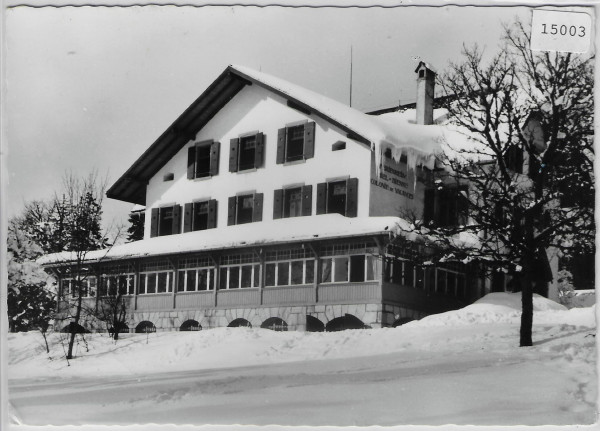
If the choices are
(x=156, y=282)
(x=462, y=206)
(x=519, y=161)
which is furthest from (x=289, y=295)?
(x=519, y=161)

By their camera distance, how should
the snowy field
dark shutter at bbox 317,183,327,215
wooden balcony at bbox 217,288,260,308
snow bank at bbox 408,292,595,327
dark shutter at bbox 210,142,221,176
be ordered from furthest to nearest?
dark shutter at bbox 210,142,221,176 < wooden balcony at bbox 217,288,260,308 < dark shutter at bbox 317,183,327,215 < snow bank at bbox 408,292,595,327 < the snowy field

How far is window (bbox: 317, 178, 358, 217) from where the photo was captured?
6965mm

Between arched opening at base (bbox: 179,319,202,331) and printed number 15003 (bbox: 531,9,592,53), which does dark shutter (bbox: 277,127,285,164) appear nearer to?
arched opening at base (bbox: 179,319,202,331)

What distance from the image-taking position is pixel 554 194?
689cm

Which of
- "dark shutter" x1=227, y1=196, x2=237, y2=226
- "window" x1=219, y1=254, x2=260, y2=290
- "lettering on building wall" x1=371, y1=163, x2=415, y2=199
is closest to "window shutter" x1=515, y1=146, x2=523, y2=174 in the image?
"lettering on building wall" x1=371, y1=163, x2=415, y2=199

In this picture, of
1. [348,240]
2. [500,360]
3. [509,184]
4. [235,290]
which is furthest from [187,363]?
[509,184]

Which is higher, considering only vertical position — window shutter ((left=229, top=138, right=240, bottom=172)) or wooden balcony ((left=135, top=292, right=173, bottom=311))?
window shutter ((left=229, top=138, right=240, bottom=172))

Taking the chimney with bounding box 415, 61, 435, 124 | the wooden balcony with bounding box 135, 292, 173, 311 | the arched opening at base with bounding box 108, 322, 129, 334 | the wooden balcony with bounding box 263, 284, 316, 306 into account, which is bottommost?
the arched opening at base with bounding box 108, 322, 129, 334

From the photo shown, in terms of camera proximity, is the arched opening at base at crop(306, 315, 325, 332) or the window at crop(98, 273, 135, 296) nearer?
the arched opening at base at crop(306, 315, 325, 332)

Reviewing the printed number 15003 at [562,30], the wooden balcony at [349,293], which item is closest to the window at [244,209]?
the wooden balcony at [349,293]

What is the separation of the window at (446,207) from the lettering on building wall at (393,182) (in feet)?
0.48

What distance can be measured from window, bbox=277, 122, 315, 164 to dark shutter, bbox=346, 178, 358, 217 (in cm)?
41

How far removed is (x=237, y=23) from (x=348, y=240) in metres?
1.78

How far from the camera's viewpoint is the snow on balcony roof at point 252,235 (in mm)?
7012
